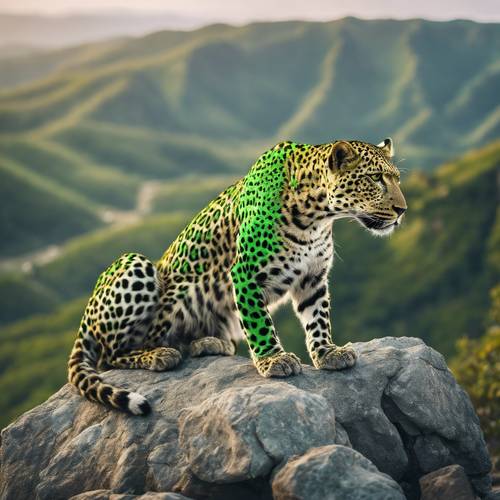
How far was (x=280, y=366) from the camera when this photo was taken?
1268 cm

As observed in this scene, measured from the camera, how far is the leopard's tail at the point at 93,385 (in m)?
12.7

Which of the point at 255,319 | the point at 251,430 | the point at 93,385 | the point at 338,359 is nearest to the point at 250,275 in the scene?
the point at 255,319

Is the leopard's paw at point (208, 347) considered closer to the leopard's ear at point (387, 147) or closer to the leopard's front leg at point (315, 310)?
the leopard's front leg at point (315, 310)

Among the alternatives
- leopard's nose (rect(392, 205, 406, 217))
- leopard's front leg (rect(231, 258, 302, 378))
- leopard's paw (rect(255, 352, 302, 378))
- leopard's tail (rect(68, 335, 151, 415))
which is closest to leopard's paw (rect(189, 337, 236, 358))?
leopard's front leg (rect(231, 258, 302, 378))

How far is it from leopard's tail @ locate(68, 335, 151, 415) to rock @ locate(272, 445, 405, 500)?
3.10 metres

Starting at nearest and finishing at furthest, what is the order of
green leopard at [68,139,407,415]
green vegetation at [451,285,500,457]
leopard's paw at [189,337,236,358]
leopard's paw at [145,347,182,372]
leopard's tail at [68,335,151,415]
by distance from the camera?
green leopard at [68,139,407,415], leopard's tail at [68,335,151,415], leopard's paw at [145,347,182,372], leopard's paw at [189,337,236,358], green vegetation at [451,285,500,457]

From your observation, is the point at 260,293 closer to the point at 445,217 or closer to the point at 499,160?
the point at 445,217

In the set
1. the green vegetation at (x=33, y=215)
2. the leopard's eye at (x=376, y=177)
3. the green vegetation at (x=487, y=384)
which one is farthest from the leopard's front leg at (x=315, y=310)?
the green vegetation at (x=33, y=215)

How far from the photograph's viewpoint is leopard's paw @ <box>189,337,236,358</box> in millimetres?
14070

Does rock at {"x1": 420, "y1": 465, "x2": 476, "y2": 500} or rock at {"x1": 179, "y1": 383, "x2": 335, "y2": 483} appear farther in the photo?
rock at {"x1": 420, "y1": 465, "x2": 476, "y2": 500}

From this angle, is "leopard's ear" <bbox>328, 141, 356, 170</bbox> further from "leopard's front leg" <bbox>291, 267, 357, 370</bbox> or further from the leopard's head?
"leopard's front leg" <bbox>291, 267, 357, 370</bbox>

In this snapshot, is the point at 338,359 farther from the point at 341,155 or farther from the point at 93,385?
the point at 93,385

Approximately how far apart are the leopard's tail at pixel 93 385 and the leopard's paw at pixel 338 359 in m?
2.91

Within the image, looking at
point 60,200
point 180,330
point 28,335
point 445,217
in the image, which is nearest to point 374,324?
point 445,217
